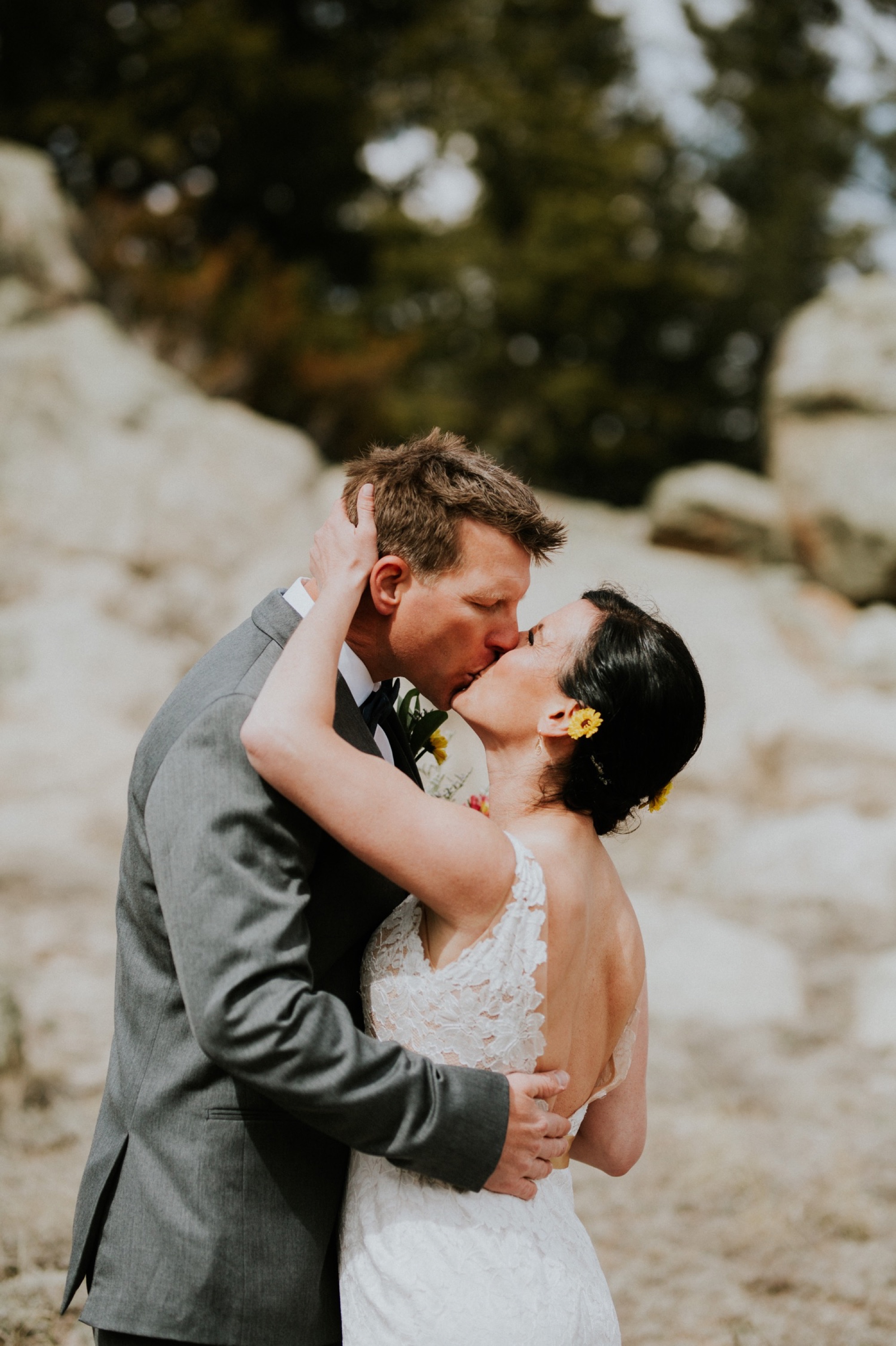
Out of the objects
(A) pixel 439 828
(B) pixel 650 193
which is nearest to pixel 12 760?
(A) pixel 439 828

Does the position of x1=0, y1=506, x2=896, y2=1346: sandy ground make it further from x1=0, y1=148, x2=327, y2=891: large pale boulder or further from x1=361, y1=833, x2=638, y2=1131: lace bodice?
x1=361, y1=833, x2=638, y2=1131: lace bodice

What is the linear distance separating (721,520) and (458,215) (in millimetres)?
8447

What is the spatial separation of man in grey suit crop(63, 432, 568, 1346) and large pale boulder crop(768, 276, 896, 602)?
38.3 feet

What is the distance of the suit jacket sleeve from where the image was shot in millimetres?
1635

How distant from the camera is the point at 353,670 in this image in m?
2.15

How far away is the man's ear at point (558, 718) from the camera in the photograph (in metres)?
2.10

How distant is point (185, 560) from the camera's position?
10.3m

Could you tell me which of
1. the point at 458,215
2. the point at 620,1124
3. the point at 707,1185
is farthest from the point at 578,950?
the point at 458,215

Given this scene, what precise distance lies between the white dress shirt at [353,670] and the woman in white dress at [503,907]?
0.06 m

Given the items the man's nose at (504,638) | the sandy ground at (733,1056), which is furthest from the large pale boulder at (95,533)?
the man's nose at (504,638)

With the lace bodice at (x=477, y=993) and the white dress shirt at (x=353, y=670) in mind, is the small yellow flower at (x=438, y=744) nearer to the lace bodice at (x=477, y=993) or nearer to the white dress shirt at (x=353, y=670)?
the white dress shirt at (x=353, y=670)

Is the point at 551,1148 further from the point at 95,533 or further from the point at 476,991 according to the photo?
the point at 95,533

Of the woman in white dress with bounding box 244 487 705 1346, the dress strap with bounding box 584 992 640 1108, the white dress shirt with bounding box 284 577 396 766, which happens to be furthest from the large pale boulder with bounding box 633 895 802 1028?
the white dress shirt with bounding box 284 577 396 766

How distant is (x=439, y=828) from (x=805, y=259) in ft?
70.0
